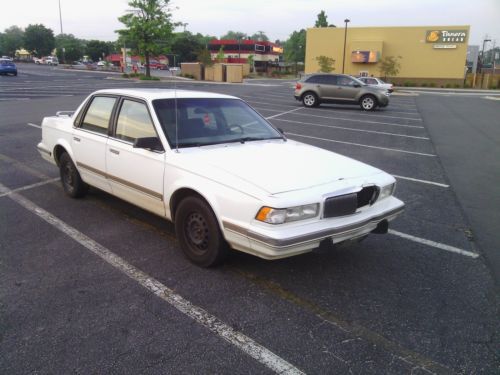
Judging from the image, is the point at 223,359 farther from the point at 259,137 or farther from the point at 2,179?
the point at 2,179

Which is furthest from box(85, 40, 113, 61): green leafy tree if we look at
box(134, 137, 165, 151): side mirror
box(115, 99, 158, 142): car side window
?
box(134, 137, 165, 151): side mirror

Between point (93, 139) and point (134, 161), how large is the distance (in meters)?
1.00

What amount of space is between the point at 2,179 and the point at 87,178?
2405 millimetres

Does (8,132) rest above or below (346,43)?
below

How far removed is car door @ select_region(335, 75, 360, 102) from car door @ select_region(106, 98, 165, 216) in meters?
16.8

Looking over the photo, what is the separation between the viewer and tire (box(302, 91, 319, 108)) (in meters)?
20.7

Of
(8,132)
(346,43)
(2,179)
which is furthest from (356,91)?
(346,43)

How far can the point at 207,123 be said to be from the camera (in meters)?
4.65

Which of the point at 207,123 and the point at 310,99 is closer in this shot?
the point at 207,123

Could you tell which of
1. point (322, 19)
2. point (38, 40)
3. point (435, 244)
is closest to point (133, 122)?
A: point (435, 244)

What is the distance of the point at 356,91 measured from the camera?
20.2m

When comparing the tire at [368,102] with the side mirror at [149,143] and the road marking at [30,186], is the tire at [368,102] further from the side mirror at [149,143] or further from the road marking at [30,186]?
the side mirror at [149,143]

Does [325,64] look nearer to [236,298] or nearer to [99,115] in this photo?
[99,115]

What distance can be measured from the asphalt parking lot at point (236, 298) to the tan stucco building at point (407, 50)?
43868mm
